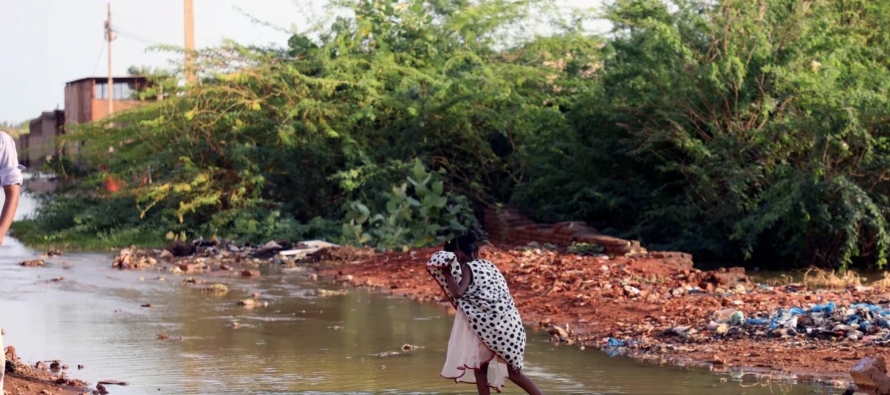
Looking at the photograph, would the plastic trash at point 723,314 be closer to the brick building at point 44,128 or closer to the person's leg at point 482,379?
the person's leg at point 482,379

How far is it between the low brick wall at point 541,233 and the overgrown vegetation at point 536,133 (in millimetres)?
448

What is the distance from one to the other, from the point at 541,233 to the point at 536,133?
9.49ft

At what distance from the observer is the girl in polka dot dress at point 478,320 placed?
6414 mm

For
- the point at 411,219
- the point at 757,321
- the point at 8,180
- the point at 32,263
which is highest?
the point at 8,180

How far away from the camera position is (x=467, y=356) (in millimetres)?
6492

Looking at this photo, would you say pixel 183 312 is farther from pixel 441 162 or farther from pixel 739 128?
pixel 441 162

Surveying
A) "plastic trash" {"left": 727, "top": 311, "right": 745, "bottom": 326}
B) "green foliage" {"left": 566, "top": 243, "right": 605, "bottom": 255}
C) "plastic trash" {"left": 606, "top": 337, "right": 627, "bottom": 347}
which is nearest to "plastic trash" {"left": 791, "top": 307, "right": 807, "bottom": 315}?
"plastic trash" {"left": 727, "top": 311, "right": 745, "bottom": 326}

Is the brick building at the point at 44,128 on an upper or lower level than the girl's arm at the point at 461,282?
upper

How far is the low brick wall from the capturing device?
15141 mm

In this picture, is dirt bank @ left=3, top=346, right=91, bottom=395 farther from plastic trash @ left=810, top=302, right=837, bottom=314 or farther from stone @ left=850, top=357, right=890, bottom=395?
plastic trash @ left=810, top=302, right=837, bottom=314

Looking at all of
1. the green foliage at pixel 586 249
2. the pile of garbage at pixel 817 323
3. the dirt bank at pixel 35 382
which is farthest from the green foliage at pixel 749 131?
the dirt bank at pixel 35 382

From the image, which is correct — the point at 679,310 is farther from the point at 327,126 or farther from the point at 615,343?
the point at 327,126

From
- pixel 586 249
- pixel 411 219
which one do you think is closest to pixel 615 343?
pixel 586 249

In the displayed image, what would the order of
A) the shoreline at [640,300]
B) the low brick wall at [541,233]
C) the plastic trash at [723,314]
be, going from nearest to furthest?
the shoreline at [640,300] < the plastic trash at [723,314] < the low brick wall at [541,233]
